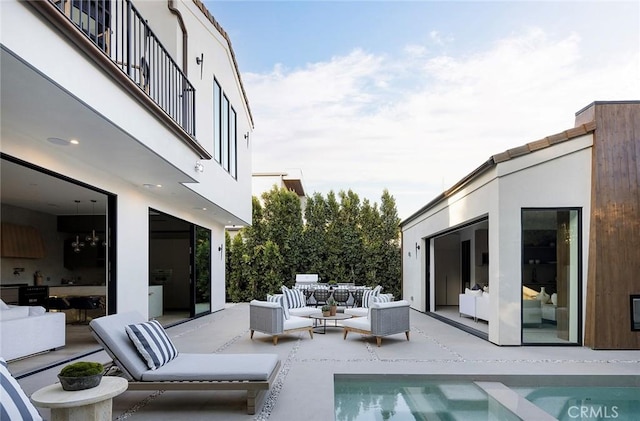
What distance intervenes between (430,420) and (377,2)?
30.5 ft

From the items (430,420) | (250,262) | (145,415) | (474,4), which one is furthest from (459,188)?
(250,262)

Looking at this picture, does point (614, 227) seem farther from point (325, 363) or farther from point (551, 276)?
point (325, 363)

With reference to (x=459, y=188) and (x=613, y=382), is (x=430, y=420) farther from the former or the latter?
(x=459, y=188)

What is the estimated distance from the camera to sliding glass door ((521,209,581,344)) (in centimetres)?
786

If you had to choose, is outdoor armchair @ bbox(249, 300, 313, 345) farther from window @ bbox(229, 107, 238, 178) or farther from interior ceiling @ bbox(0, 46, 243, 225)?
window @ bbox(229, 107, 238, 178)

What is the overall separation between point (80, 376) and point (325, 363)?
3.69 m

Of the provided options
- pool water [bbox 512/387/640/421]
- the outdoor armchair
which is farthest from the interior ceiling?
pool water [bbox 512/387/640/421]

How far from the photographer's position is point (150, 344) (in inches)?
189

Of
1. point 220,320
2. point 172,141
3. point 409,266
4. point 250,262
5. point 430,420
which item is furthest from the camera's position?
point 250,262

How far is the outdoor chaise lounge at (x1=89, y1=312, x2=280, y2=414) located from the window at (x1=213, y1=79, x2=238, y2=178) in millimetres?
6345

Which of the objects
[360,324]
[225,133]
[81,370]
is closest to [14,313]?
[81,370]

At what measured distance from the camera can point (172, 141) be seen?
662 centimetres

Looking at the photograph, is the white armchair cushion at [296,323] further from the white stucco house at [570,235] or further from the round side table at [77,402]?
the round side table at [77,402]

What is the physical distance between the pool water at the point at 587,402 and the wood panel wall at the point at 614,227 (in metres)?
2.08
